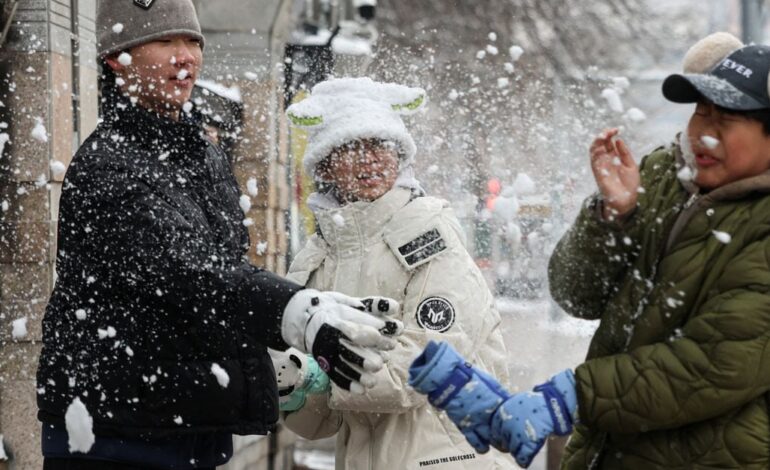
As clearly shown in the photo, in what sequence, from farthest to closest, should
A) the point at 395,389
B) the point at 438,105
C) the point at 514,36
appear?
the point at 514,36 < the point at 438,105 < the point at 395,389

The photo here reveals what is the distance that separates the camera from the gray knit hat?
3.22 meters

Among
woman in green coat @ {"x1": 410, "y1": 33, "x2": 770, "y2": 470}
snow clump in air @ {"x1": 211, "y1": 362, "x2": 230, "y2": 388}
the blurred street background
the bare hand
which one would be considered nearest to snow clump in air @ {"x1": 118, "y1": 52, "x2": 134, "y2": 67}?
snow clump in air @ {"x1": 211, "y1": 362, "x2": 230, "y2": 388}

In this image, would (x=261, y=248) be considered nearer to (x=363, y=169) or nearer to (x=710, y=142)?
(x=363, y=169)

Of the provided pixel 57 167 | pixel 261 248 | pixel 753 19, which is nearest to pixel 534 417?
pixel 57 167

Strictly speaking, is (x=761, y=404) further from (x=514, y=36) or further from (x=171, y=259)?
(x=514, y=36)

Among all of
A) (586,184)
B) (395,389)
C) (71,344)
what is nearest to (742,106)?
(395,389)

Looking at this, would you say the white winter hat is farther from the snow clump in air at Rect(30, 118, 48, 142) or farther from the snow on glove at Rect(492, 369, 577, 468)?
the snow clump in air at Rect(30, 118, 48, 142)

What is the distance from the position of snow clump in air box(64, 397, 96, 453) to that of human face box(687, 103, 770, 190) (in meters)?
1.72

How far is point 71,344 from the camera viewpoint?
9.64 ft

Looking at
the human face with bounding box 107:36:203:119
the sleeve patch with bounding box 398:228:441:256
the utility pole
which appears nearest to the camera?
the human face with bounding box 107:36:203:119

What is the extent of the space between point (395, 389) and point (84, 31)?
3.36 metres

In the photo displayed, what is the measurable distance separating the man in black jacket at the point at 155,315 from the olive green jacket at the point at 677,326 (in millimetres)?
534

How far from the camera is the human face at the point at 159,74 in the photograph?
3172mm

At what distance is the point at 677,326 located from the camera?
2.61 meters
